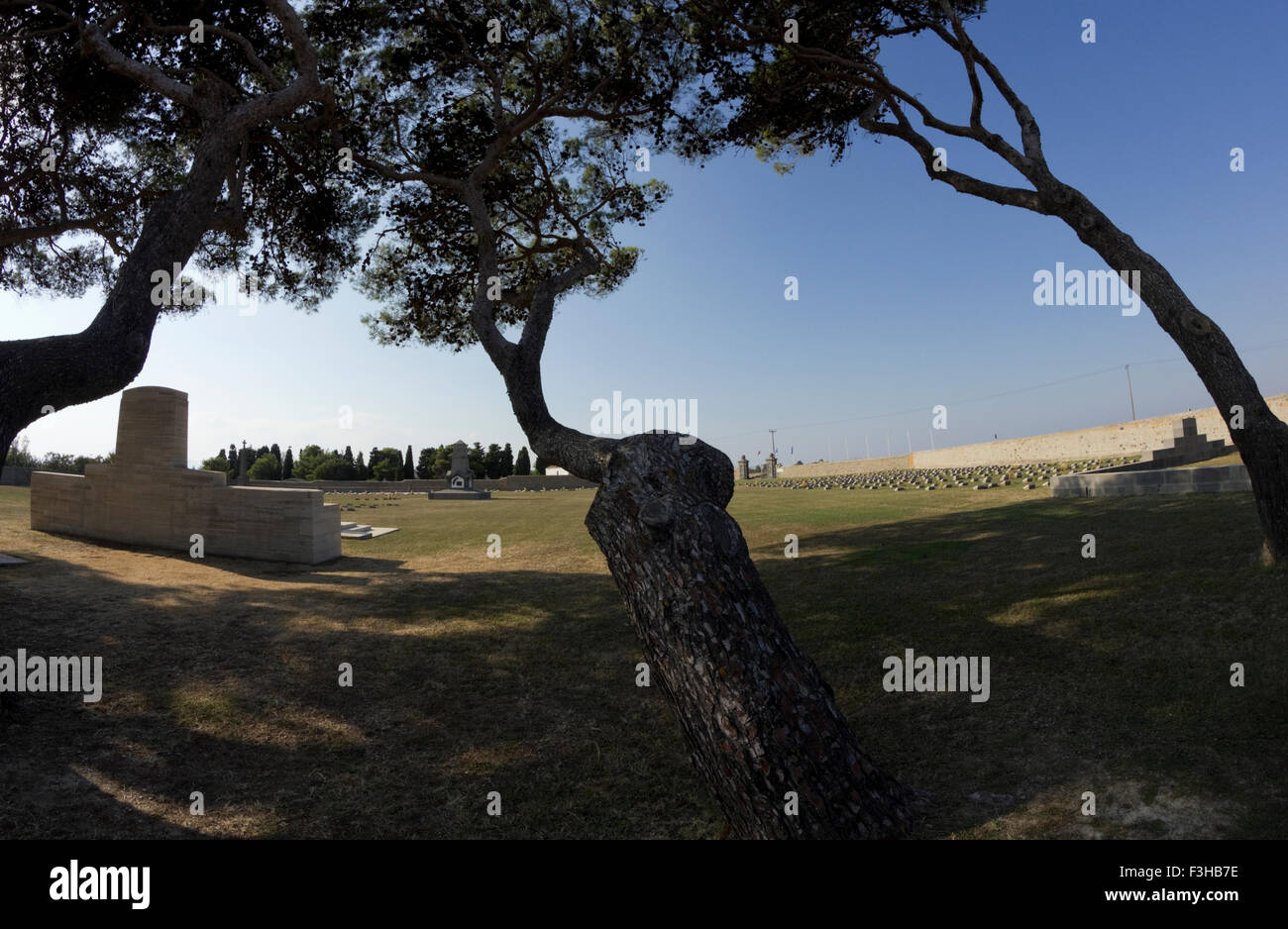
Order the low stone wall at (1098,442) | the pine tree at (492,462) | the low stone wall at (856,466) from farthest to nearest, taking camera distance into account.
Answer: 1. the pine tree at (492,462)
2. the low stone wall at (856,466)
3. the low stone wall at (1098,442)

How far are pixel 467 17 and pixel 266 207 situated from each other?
518 centimetres

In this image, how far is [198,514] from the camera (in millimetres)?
13266

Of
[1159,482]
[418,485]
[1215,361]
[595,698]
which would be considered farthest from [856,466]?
[595,698]

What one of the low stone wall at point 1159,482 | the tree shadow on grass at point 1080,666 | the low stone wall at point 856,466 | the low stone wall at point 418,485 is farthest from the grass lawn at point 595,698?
the low stone wall at point 856,466

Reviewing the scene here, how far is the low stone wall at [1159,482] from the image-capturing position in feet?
41.4

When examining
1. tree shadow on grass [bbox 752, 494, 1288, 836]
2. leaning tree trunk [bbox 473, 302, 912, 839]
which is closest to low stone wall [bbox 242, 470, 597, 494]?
tree shadow on grass [bbox 752, 494, 1288, 836]

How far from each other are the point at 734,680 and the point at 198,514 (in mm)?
13451

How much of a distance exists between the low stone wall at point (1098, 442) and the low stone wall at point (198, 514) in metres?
25.4

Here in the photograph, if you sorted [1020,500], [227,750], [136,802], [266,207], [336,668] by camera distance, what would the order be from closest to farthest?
1. [136,802]
2. [227,750]
3. [336,668]
4. [266,207]
5. [1020,500]

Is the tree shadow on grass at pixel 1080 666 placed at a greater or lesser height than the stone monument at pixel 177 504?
lesser

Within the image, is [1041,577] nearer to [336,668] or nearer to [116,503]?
[336,668]

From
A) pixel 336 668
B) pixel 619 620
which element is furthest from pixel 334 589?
pixel 619 620

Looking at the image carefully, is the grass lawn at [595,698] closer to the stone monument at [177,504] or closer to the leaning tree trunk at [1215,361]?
the leaning tree trunk at [1215,361]

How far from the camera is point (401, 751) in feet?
17.3
